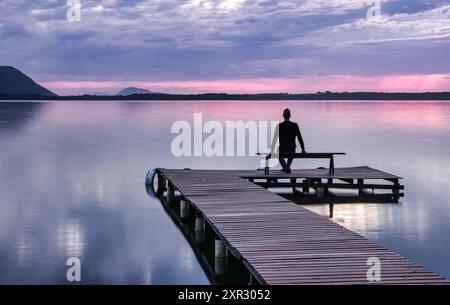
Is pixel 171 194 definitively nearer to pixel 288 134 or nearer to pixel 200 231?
pixel 288 134

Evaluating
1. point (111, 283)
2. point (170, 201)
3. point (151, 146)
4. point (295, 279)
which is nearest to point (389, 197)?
point (170, 201)

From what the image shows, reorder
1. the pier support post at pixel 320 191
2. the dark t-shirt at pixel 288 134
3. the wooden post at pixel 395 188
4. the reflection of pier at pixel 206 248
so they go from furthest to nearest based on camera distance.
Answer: the wooden post at pixel 395 188 → the pier support post at pixel 320 191 → the dark t-shirt at pixel 288 134 → the reflection of pier at pixel 206 248

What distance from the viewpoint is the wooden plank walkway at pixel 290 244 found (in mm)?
8633

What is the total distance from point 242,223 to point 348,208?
26.4 ft

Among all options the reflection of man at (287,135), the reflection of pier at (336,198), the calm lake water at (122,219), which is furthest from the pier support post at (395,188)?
the reflection of man at (287,135)

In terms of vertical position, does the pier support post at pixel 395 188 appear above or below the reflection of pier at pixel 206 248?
above

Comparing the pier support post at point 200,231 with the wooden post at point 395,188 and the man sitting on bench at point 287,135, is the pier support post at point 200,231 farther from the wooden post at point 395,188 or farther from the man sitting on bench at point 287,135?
the wooden post at point 395,188

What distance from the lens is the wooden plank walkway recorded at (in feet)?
28.3

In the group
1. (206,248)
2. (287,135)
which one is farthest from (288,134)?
(206,248)

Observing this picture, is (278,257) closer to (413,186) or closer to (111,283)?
(111,283)

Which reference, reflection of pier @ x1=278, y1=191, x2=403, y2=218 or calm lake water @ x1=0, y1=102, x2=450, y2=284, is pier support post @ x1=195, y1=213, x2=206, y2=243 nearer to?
calm lake water @ x1=0, y1=102, x2=450, y2=284

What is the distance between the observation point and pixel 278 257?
31.5 ft

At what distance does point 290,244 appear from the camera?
10.4m

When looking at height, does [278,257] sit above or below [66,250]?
above
